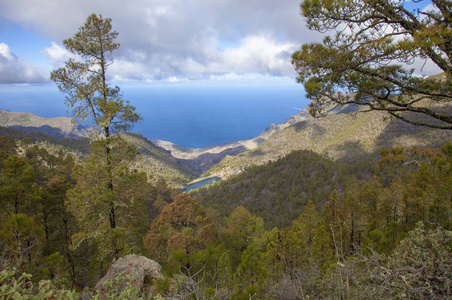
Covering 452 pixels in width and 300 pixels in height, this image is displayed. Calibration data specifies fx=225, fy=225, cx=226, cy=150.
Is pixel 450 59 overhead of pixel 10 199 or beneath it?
overhead

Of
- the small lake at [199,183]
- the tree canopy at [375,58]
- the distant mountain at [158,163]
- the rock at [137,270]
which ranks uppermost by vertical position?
the tree canopy at [375,58]

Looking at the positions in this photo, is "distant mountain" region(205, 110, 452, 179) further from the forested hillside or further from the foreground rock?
the foreground rock

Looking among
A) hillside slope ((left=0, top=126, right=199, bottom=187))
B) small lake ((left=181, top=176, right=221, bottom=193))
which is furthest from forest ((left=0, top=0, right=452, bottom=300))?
small lake ((left=181, top=176, right=221, bottom=193))

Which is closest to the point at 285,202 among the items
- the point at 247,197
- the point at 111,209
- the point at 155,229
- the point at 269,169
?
the point at 247,197

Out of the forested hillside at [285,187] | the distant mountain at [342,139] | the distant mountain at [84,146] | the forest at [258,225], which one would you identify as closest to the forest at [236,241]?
the forest at [258,225]

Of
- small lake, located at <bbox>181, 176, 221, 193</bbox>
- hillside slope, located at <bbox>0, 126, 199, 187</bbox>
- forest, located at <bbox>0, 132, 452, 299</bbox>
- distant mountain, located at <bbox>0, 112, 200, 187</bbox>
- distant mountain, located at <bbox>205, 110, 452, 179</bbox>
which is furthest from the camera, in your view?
small lake, located at <bbox>181, 176, 221, 193</bbox>

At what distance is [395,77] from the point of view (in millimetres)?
4738

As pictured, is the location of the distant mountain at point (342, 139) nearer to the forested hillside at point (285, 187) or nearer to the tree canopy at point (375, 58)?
the forested hillside at point (285, 187)

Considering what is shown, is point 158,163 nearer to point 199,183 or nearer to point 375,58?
point 199,183

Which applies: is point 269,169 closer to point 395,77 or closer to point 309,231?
point 309,231

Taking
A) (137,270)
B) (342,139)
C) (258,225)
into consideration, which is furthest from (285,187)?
(342,139)

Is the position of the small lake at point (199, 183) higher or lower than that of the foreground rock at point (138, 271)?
lower

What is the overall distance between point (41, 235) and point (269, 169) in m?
76.1

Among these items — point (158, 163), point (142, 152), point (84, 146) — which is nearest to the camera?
point (84, 146)
